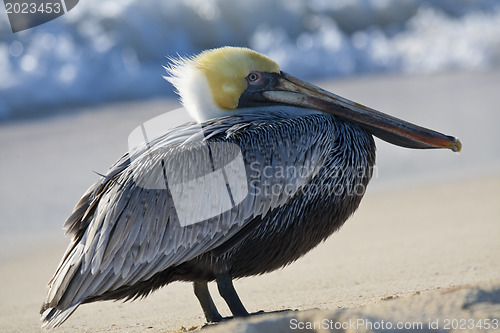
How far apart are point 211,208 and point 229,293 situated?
20.6 inches

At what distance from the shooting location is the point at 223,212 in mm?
4219

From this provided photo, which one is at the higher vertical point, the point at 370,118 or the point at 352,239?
the point at 370,118

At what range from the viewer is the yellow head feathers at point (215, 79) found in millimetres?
4855

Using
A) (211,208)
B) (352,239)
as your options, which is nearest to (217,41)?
(352,239)

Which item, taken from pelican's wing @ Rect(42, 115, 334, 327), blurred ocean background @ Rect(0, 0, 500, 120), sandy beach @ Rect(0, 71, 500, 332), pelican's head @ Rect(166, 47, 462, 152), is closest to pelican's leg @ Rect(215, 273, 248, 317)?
pelican's wing @ Rect(42, 115, 334, 327)

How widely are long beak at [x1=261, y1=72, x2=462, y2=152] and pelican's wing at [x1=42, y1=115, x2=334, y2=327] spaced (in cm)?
45

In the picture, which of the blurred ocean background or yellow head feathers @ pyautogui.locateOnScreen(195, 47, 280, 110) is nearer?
yellow head feathers @ pyautogui.locateOnScreen(195, 47, 280, 110)

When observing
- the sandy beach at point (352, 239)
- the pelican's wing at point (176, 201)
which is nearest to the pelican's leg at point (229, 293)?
the pelican's wing at point (176, 201)

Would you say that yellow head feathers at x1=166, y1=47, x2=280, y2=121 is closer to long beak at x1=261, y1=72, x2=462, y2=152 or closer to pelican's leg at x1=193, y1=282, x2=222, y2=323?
long beak at x1=261, y1=72, x2=462, y2=152

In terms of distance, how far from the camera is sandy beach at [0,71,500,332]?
4.52 metres

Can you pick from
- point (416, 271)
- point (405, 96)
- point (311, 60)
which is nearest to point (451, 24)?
point (311, 60)

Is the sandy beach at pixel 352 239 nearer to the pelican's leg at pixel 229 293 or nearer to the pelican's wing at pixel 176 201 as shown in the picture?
the pelican's leg at pixel 229 293

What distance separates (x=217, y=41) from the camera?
18797mm

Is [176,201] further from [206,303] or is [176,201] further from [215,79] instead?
[215,79]
